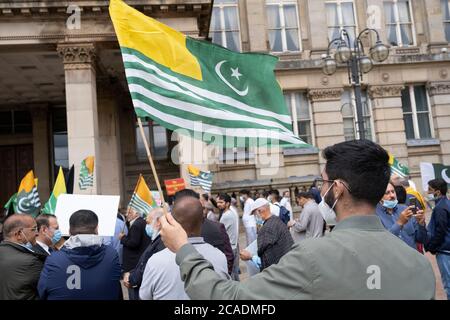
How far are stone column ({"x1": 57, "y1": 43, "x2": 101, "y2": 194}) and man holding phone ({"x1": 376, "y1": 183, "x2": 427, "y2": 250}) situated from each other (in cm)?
1126

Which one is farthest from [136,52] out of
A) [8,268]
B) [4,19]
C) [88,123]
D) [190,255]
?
[4,19]

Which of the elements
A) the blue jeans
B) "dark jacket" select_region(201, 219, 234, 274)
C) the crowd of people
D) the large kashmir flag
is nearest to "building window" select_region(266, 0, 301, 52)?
the crowd of people

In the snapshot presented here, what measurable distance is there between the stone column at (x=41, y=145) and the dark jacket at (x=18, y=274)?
867 inches

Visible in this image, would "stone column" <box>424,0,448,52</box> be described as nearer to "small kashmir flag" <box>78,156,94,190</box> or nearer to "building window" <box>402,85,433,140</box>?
"building window" <box>402,85,433,140</box>

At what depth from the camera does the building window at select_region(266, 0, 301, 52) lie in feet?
82.3

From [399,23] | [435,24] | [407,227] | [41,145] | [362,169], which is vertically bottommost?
[407,227]

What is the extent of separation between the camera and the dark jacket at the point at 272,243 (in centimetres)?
676

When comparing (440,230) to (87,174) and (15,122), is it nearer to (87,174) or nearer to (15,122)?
(87,174)

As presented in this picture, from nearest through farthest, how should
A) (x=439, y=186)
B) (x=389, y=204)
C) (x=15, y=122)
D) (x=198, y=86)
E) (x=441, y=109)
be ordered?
(x=198, y=86)
(x=389, y=204)
(x=439, y=186)
(x=441, y=109)
(x=15, y=122)

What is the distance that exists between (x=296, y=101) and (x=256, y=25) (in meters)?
4.46

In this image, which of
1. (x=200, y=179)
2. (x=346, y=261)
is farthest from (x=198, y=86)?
(x=200, y=179)

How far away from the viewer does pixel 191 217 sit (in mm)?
3586

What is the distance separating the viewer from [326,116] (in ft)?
80.0

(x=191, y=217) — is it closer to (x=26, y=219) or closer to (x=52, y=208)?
(x=26, y=219)
